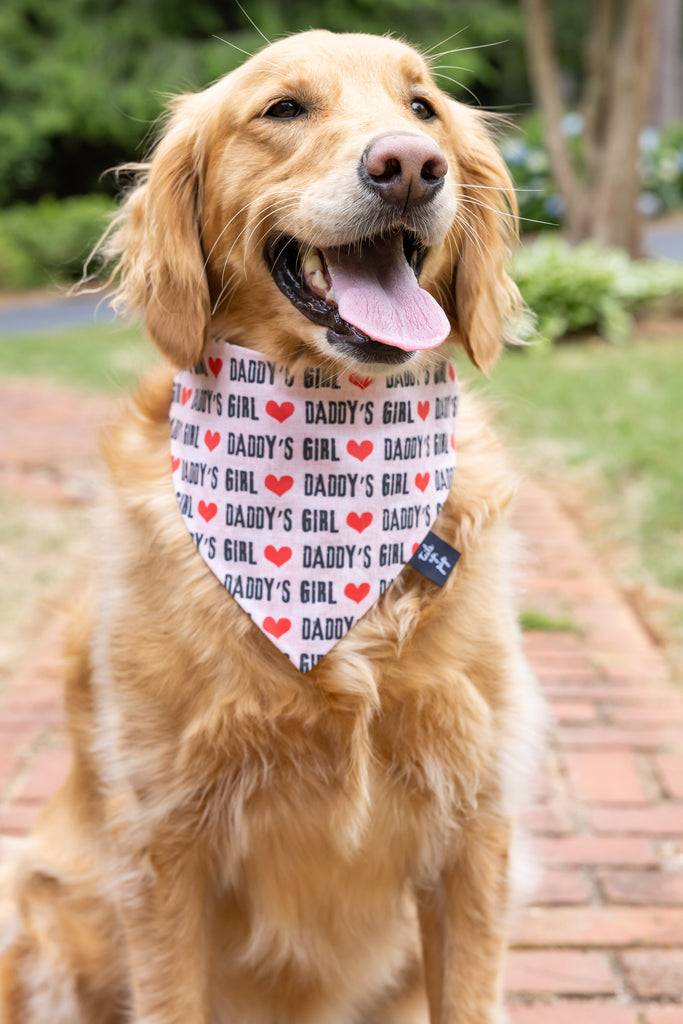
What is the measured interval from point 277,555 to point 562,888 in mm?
1226

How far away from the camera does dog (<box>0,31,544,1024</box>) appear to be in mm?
1927

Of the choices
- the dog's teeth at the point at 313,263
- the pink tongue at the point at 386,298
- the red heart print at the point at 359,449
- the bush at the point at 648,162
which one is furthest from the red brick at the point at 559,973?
the bush at the point at 648,162

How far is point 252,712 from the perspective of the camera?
6.19 ft

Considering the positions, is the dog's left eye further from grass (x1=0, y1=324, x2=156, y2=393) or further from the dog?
grass (x1=0, y1=324, x2=156, y2=393)

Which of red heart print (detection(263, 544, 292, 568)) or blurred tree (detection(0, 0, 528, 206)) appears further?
blurred tree (detection(0, 0, 528, 206))

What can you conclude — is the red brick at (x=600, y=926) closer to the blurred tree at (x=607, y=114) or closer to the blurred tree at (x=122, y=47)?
the blurred tree at (x=607, y=114)

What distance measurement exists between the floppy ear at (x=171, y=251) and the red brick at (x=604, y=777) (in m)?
1.74

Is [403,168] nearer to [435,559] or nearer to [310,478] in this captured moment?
[310,478]

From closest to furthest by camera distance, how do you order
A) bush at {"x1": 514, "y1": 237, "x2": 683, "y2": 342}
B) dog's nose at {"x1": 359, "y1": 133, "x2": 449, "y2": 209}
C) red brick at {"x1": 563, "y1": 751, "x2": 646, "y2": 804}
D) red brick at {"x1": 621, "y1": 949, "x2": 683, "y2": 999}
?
dog's nose at {"x1": 359, "y1": 133, "x2": 449, "y2": 209}, red brick at {"x1": 621, "y1": 949, "x2": 683, "y2": 999}, red brick at {"x1": 563, "y1": 751, "x2": 646, "y2": 804}, bush at {"x1": 514, "y1": 237, "x2": 683, "y2": 342}

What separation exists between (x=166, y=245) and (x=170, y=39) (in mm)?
18855

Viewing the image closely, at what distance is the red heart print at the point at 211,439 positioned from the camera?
2061mm

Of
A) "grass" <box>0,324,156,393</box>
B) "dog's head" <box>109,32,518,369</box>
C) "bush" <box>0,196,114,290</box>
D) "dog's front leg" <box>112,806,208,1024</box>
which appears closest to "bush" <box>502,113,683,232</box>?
"bush" <box>0,196,114,290</box>

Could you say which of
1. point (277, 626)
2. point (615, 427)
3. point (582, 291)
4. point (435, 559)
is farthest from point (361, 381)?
point (582, 291)

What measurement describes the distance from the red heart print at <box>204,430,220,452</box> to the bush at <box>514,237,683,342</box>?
23.0ft
